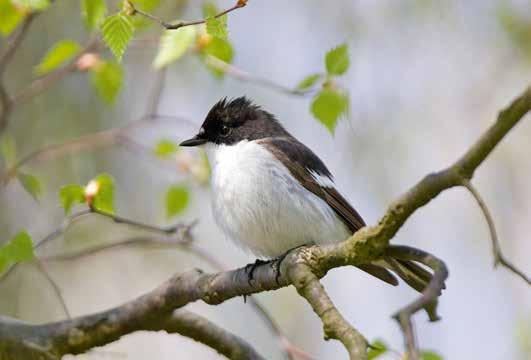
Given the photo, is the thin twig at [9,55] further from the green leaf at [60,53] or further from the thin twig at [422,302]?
the thin twig at [422,302]

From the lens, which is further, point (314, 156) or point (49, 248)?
point (49, 248)

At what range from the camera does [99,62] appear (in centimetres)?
416

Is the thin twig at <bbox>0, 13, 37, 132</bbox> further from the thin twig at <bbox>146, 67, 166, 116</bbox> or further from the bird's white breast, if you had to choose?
the bird's white breast

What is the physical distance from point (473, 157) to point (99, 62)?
252 cm

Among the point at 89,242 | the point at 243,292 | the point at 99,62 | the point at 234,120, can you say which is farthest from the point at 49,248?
the point at 243,292

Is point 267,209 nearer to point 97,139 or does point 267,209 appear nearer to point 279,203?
point 279,203

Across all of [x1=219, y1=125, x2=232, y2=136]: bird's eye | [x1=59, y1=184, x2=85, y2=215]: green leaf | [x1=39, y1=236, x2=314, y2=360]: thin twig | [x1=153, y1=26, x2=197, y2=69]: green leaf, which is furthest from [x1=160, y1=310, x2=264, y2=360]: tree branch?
[x1=219, y1=125, x2=232, y2=136]: bird's eye

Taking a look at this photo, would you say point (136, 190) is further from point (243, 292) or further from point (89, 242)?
point (243, 292)

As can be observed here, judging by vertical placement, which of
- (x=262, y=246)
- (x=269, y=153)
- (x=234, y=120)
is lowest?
(x=262, y=246)

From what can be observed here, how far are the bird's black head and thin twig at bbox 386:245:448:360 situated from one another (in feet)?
8.35

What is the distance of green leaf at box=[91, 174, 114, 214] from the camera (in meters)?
3.35

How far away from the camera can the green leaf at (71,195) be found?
329 cm

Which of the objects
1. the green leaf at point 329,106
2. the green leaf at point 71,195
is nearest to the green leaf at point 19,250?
the green leaf at point 71,195

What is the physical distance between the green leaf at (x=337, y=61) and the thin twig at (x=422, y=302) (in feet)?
3.47
